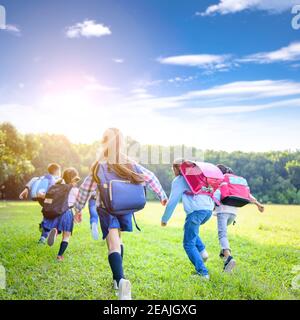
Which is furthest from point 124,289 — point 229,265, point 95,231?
point 95,231

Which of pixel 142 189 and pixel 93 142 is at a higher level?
pixel 93 142

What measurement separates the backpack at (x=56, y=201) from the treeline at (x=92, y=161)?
200 millimetres

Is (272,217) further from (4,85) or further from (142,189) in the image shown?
(4,85)

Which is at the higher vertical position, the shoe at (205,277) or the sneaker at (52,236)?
the sneaker at (52,236)

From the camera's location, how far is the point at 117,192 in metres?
3.71

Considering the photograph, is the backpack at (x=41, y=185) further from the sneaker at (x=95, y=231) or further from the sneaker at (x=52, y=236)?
the sneaker at (x=95, y=231)

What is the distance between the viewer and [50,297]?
384 centimetres

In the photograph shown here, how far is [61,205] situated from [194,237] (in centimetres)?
130

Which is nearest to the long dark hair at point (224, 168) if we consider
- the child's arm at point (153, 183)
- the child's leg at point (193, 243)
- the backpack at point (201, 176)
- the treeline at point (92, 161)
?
the treeline at point (92, 161)

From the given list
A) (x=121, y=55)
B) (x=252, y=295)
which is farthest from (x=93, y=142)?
(x=252, y=295)

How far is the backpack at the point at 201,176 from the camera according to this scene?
405 cm

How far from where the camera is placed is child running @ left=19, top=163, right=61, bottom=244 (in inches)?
180

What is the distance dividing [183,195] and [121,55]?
49.9 inches
